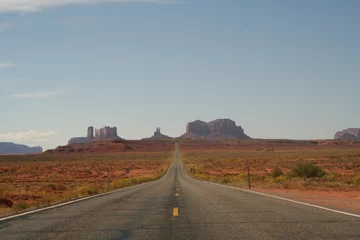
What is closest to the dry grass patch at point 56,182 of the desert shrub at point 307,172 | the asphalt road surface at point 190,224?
the asphalt road surface at point 190,224

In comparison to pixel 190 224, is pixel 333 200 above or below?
below

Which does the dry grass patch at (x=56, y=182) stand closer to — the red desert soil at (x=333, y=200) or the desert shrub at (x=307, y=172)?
Answer: the red desert soil at (x=333, y=200)

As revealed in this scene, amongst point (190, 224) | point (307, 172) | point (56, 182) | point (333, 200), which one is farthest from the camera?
point (56, 182)

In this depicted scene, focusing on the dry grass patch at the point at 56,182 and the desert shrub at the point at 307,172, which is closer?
the dry grass patch at the point at 56,182

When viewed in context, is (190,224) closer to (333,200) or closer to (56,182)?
(333,200)

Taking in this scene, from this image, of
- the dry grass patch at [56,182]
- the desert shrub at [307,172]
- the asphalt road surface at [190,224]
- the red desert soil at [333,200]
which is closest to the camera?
the asphalt road surface at [190,224]

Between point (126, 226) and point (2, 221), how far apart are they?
3638mm

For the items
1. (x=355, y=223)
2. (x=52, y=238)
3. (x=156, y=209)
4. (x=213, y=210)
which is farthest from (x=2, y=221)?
(x=355, y=223)

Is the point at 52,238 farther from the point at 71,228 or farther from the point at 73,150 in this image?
the point at 73,150

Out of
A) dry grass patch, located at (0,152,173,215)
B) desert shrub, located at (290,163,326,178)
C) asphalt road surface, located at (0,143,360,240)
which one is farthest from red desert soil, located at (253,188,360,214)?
desert shrub, located at (290,163,326,178)

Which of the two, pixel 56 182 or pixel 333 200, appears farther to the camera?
pixel 56 182

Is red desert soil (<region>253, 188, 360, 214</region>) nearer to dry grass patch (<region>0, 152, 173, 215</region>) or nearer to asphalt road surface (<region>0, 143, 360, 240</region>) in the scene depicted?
asphalt road surface (<region>0, 143, 360, 240</region>)

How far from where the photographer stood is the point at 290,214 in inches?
411

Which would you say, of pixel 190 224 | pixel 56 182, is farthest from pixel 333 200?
pixel 56 182
